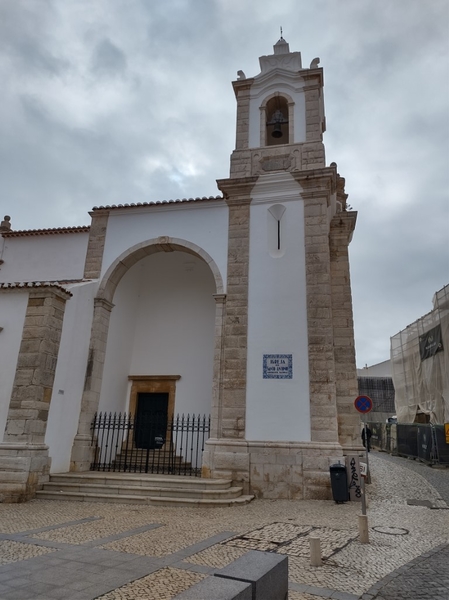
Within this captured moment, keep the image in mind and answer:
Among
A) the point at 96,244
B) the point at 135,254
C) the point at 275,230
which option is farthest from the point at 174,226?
the point at 275,230

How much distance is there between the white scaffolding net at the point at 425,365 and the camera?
1509 cm

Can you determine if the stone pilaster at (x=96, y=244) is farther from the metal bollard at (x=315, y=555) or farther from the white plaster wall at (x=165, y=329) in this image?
the metal bollard at (x=315, y=555)

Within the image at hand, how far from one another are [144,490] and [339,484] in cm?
357

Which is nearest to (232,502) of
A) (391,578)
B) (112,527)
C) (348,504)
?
(348,504)

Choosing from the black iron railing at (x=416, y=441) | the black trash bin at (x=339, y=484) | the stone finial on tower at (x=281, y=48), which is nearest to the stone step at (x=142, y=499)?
the black trash bin at (x=339, y=484)

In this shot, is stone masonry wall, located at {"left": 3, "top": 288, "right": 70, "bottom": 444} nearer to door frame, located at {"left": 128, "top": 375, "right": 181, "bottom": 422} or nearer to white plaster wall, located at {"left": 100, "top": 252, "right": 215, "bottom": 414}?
white plaster wall, located at {"left": 100, "top": 252, "right": 215, "bottom": 414}

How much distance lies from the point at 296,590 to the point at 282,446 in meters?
5.05

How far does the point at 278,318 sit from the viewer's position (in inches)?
366

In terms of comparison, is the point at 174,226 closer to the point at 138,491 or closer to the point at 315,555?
the point at 138,491

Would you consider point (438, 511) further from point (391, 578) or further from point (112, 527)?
point (112, 527)

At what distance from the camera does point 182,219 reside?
1084cm

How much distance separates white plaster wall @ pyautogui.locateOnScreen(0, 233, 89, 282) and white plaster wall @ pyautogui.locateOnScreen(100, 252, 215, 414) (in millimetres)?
1455

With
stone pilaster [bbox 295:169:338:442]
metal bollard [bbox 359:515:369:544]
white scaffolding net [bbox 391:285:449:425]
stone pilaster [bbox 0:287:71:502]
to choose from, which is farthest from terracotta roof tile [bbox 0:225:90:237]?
white scaffolding net [bbox 391:285:449:425]

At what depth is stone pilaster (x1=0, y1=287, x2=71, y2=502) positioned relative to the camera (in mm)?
7625
